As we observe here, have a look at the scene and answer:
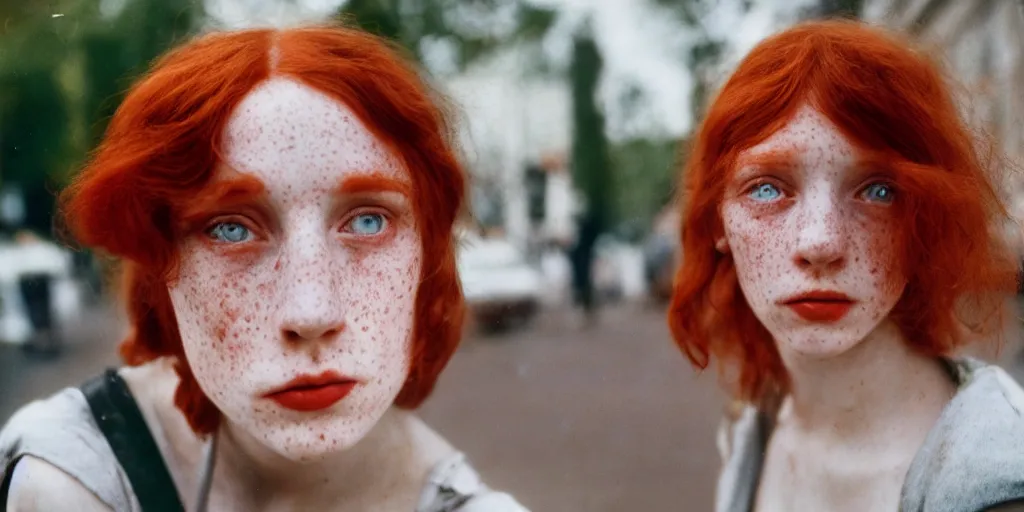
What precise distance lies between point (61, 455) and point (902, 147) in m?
1.10

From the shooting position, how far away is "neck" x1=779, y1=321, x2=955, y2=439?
1.23 metres

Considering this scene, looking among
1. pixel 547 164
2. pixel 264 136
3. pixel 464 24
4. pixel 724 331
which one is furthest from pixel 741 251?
pixel 547 164

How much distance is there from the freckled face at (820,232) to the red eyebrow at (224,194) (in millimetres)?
611

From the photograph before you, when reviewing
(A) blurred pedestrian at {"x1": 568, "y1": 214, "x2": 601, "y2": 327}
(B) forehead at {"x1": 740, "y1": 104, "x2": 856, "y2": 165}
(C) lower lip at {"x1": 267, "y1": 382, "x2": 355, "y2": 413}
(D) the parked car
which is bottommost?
(A) blurred pedestrian at {"x1": 568, "y1": 214, "x2": 601, "y2": 327}

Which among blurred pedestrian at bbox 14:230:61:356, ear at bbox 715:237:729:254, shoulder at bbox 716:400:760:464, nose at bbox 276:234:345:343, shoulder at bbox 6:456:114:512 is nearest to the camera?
nose at bbox 276:234:345:343

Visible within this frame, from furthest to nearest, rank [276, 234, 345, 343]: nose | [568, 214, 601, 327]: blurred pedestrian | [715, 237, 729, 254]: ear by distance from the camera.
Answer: [568, 214, 601, 327]: blurred pedestrian → [715, 237, 729, 254]: ear → [276, 234, 345, 343]: nose

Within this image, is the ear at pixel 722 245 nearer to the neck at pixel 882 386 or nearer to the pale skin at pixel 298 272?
the neck at pixel 882 386

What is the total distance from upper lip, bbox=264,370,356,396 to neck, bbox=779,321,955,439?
64 cm

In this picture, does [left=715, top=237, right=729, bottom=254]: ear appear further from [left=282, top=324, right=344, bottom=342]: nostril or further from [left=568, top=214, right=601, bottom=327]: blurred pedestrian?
[left=568, top=214, right=601, bottom=327]: blurred pedestrian

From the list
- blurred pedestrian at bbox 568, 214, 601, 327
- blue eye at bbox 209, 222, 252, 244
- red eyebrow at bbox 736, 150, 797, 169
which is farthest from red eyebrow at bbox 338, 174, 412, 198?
blurred pedestrian at bbox 568, 214, 601, 327

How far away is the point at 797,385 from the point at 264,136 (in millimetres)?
806

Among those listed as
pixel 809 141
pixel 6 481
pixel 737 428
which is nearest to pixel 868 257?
pixel 809 141

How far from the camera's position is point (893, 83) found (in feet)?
3.73

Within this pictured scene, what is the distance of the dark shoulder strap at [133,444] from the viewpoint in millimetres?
1188
